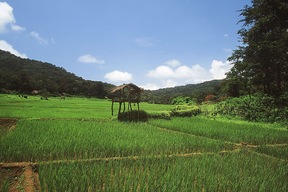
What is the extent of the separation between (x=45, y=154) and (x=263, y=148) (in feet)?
22.7

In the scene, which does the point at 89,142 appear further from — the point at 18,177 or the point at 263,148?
the point at 263,148

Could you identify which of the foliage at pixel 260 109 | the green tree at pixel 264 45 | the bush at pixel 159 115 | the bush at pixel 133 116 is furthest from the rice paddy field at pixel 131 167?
the green tree at pixel 264 45

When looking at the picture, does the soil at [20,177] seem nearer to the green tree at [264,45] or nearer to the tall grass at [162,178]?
the tall grass at [162,178]

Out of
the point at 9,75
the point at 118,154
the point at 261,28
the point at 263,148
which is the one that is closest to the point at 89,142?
the point at 118,154

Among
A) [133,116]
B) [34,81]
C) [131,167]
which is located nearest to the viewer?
[131,167]

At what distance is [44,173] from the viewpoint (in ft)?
14.6

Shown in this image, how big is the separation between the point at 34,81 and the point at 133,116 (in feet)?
122

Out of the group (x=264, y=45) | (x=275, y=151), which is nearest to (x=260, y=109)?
(x=264, y=45)

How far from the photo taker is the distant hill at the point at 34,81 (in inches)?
1704

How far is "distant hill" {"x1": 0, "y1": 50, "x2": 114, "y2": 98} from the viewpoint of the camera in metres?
43.3

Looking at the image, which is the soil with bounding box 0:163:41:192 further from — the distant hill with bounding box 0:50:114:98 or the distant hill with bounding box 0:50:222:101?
the distant hill with bounding box 0:50:114:98

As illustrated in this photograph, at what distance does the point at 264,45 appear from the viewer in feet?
63.7

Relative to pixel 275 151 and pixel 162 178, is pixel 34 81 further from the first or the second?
pixel 162 178

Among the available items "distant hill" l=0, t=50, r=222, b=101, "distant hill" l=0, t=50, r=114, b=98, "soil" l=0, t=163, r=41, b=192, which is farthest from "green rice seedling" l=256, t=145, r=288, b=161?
"distant hill" l=0, t=50, r=114, b=98
